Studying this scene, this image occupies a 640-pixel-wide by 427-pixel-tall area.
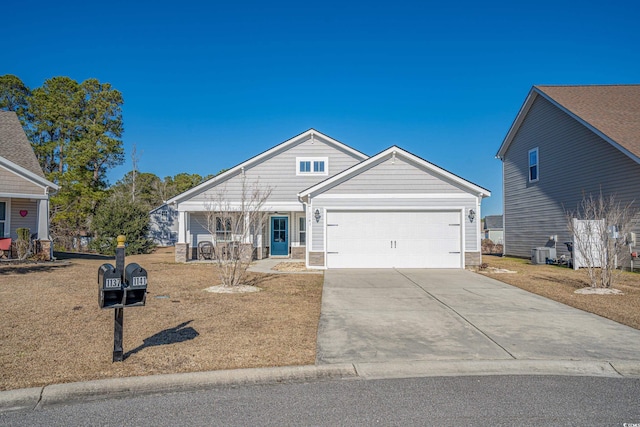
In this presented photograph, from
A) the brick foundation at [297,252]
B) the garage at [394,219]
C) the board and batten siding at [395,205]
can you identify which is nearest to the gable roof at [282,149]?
the brick foundation at [297,252]

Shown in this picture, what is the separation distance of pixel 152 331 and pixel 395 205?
425 inches

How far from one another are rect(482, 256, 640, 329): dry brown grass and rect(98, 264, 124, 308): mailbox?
7580 mm

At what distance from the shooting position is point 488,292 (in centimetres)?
1065

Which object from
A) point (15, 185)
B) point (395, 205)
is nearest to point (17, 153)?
point (15, 185)

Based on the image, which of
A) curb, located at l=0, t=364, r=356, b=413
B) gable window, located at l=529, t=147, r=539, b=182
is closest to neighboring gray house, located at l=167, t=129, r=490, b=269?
gable window, located at l=529, t=147, r=539, b=182

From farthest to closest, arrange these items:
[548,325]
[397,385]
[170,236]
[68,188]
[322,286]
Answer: [170,236]
[68,188]
[322,286]
[548,325]
[397,385]

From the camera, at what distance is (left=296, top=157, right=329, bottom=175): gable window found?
69.4ft

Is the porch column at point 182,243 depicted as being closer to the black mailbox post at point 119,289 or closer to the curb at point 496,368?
the black mailbox post at point 119,289

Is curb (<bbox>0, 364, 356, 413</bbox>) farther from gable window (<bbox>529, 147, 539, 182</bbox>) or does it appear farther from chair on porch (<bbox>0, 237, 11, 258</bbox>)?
gable window (<bbox>529, 147, 539, 182</bbox>)

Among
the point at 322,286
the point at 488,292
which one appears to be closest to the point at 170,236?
the point at 322,286

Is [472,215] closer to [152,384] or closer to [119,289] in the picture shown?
[119,289]

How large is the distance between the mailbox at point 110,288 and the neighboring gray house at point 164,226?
35.8 meters

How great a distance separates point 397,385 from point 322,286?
6854 millimetres

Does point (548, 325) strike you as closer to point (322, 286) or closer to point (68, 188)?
point (322, 286)
